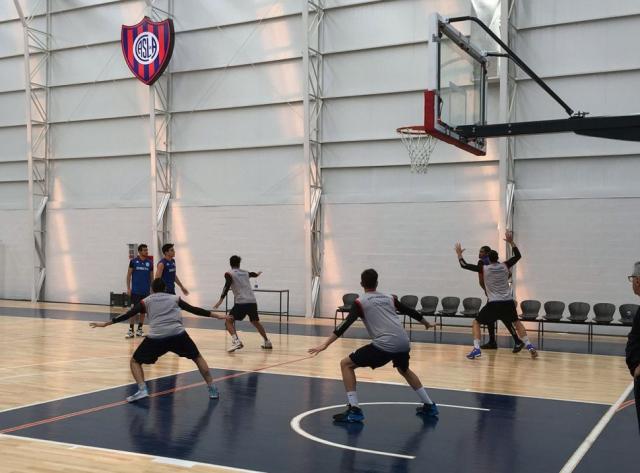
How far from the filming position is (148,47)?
69.7 ft

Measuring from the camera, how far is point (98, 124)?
23.2 metres

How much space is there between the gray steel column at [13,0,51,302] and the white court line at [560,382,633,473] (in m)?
19.7

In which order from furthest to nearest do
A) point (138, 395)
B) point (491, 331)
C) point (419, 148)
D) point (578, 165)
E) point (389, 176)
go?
point (389, 176) < point (419, 148) < point (578, 165) < point (491, 331) < point (138, 395)

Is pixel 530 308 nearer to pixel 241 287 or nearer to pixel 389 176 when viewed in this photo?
pixel 389 176

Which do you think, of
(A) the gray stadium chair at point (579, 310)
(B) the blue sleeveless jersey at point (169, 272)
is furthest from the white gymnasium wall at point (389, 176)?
(B) the blue sleeveless jersey at point (169, 272)

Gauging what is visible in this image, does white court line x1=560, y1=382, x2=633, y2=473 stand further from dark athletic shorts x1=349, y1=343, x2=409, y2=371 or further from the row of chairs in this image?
the row of chairs

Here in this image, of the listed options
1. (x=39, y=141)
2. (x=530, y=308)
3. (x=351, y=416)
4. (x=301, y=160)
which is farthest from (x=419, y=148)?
(x=39, y=141)

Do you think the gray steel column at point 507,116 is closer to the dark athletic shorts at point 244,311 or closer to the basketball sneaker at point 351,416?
the dark athletic shorts at point 244,311

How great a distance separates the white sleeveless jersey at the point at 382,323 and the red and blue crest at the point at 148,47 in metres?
15.2

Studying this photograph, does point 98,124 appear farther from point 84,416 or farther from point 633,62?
Result: point 84,416

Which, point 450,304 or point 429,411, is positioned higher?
point 450,304

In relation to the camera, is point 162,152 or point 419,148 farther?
point 162,152

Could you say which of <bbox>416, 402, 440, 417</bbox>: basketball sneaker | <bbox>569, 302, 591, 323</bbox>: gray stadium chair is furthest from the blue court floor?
<bbox>569, 302, 591, 323</bbox>: gray stadium chair

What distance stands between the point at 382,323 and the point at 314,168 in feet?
42.1
